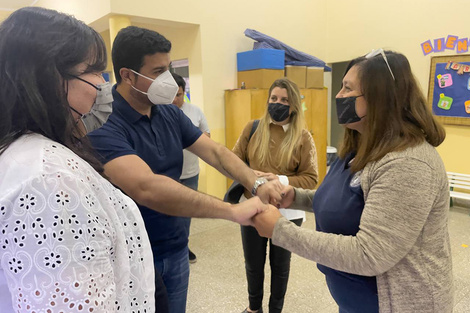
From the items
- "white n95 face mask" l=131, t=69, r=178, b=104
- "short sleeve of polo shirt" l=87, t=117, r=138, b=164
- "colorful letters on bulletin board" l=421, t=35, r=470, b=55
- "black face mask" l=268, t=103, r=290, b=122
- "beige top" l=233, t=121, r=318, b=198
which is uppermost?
"colorful letters on bulletin board" l=421, t=35, r=470, b=55

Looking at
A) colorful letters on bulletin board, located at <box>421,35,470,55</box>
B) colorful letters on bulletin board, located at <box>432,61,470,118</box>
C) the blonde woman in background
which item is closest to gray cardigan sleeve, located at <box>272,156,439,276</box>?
the blonde woman in background

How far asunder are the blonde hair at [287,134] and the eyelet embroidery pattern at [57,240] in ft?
4.89

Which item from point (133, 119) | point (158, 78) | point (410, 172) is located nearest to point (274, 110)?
point (158, 78)

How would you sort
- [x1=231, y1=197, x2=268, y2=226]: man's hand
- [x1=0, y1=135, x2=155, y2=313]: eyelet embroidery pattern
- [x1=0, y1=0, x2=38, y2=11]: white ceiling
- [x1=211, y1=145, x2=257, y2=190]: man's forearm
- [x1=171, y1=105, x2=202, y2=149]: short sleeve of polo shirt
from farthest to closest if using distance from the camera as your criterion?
[x1=0, y1=0, x2=38, y2=11]: white ceiling
[x1=211, y1=145, x2=257, y2=190]: man's forearm
[x1=171, y1=105, x2=202, y2=149]: short sleeve of polo shirt
[x1=231, y1=197, x2=268, y2=226]: man's hand
[x1=0, y1=135, x2=155, y2=313]: eyelet embroidery pattern

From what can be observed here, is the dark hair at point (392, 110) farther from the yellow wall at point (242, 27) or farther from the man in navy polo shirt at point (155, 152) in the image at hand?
the yellow wall at point (242, 27)

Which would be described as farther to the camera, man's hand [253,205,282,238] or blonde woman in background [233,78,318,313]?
blonde woman in background [233,78,318,313]

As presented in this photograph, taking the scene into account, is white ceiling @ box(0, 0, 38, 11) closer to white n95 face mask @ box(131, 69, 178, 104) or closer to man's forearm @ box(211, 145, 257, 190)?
white n95 face mask @ box(131, 69, 178, 104)

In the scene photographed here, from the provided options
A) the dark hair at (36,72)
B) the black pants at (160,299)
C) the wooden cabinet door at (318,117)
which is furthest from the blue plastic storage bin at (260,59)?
the dark hair at (36,72)

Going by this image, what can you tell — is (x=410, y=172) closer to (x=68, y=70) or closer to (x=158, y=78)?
(x=68, y=70)

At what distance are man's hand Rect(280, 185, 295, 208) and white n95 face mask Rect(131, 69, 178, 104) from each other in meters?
0.71

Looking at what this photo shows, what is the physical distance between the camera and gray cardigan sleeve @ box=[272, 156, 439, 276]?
3.02ft

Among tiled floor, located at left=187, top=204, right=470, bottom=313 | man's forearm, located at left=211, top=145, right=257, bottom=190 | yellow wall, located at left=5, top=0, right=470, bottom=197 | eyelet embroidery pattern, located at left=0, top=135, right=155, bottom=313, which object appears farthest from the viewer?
yellow wall, located at left=5, top=0, right=470, bottom=197

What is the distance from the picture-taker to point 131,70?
1.38 metres

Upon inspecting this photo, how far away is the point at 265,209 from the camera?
128cm
